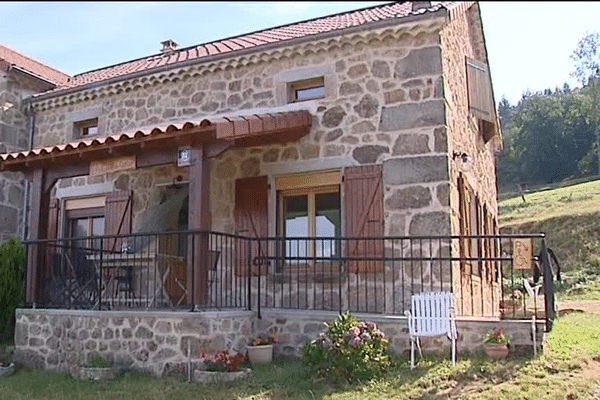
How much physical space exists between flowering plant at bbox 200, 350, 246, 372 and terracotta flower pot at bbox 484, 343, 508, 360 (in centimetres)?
298

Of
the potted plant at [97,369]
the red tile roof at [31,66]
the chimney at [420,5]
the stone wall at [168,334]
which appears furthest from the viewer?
the red tile roof at [31,66]

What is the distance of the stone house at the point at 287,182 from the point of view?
8180 mm

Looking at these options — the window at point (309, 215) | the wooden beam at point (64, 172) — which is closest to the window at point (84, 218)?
the wooden beam at point (64, 172)

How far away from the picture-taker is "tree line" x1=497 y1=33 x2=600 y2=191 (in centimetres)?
1917

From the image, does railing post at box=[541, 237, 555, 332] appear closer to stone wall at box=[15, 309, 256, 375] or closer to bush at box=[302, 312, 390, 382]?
bush at box=[302, 312, 390, 382]

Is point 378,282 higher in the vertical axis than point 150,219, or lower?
lower

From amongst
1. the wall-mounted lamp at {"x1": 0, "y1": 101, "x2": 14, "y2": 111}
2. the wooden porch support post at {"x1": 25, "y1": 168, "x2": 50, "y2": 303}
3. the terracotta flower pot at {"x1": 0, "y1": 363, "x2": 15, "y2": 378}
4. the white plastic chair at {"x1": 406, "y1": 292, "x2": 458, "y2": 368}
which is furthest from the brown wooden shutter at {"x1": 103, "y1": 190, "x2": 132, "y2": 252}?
the white plastic chair at {"x1": 406, "y1": 292, "x2": 458, "y2": 368}

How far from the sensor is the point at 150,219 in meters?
10.2

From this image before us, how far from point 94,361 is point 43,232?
9.16ft

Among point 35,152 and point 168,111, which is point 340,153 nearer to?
point 168,111

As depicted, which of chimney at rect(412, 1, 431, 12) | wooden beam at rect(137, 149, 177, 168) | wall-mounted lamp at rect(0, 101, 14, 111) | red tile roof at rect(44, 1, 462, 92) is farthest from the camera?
wall-mounted lamp at rect(0, 101, 14, 111)

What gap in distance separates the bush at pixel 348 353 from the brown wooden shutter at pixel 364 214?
5.90 feet

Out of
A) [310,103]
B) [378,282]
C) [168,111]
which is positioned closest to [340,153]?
[310,103]

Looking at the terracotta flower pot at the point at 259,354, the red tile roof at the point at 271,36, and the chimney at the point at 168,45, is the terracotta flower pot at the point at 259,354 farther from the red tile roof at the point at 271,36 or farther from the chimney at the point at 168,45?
the chimney at the point at 168,45
